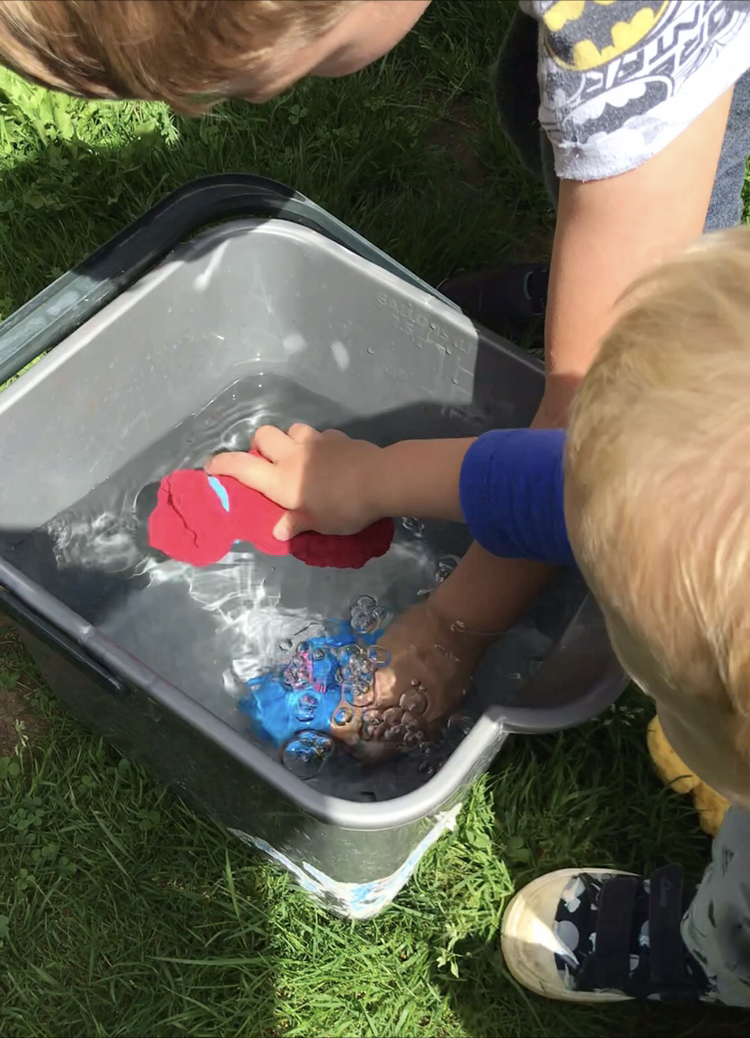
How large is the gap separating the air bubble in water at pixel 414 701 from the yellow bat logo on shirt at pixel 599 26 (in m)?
0.75

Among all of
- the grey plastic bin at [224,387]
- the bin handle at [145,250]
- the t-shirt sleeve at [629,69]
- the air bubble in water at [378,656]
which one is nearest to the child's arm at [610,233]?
the t-shirt sleeve at [629,69]

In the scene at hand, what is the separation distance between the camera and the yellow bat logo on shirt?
851mm

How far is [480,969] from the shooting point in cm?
118

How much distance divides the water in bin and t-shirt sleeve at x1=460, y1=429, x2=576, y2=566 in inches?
8.3

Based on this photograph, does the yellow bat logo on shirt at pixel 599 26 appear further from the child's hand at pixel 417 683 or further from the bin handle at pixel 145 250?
the child's hand at pixel 417 683

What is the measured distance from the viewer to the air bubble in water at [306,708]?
127 cm

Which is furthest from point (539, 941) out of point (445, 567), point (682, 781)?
point (445, 567)

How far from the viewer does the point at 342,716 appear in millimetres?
1262

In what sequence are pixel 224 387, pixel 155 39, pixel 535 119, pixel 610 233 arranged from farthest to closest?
1. pixel 224 387
2. pixel 535 119
3. pixel 610 233
4. pixel 155 39

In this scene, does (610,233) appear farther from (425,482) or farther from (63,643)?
(63,643)

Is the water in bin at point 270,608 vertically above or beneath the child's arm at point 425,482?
beneath

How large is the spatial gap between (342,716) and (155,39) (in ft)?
2.71

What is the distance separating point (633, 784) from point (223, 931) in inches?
21.7

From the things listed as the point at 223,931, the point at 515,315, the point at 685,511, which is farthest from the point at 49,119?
the point at 685,511
